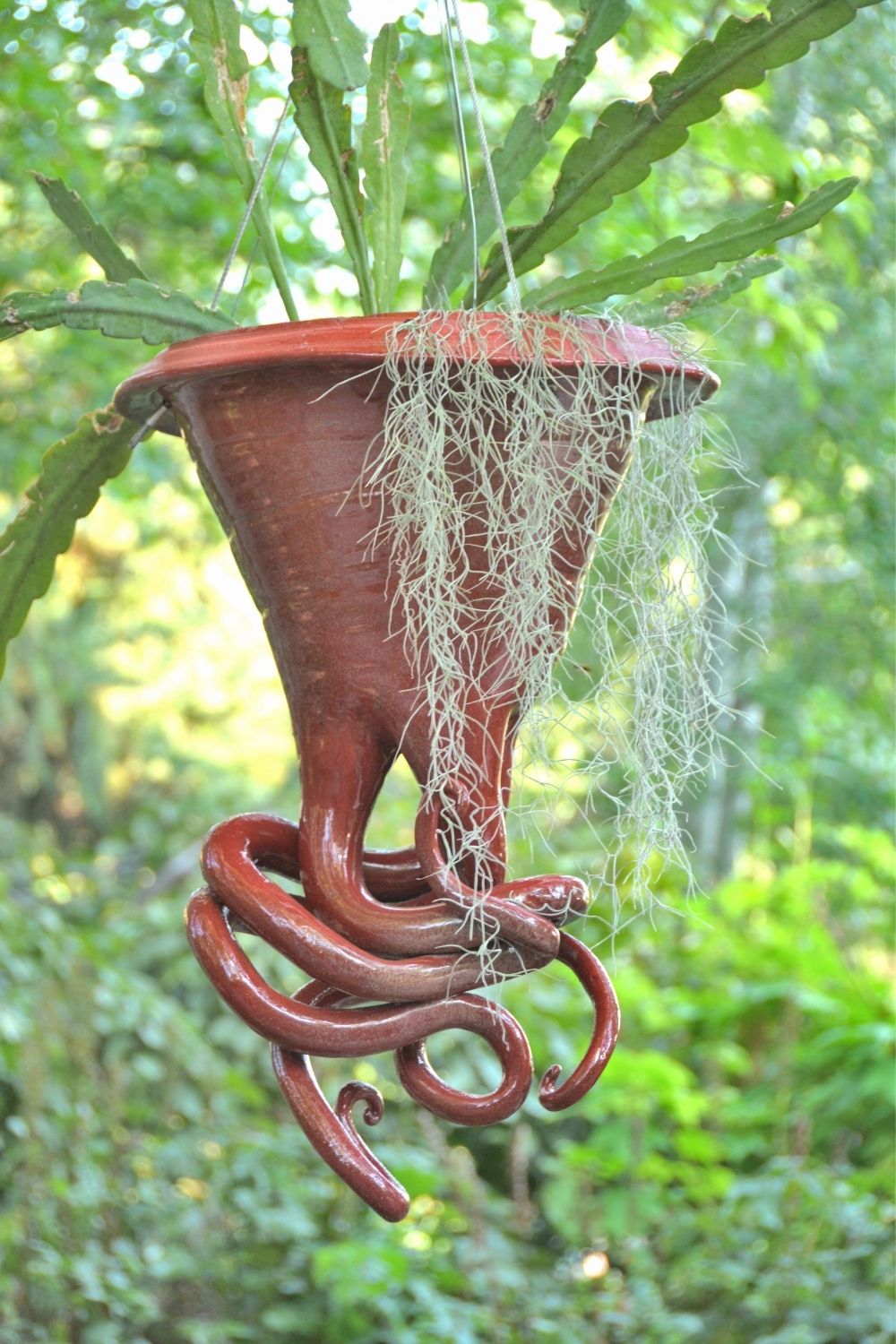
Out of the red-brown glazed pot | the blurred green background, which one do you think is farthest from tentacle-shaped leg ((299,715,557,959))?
the blurred green background

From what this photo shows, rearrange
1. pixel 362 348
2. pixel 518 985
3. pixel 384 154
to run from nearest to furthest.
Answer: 1. pixel 362 348
2. pixel 384 154
3. pixel 518 985

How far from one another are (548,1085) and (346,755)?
0.16 m

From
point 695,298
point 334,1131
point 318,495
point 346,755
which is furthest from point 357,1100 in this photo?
point 695,298

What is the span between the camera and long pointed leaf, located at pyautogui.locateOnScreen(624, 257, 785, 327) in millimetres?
611

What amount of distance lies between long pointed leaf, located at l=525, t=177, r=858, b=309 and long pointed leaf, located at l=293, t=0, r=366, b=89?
0.39 feet

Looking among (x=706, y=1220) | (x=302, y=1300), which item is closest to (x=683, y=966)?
(x=706, y=1220)

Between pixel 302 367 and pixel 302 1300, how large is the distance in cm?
173

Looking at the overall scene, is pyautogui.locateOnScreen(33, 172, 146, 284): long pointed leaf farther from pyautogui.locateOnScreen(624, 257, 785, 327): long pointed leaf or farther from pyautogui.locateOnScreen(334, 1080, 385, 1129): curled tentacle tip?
pyautogui.locateOnScreen(334, 1080, 385, 1129): curled tentacle tip

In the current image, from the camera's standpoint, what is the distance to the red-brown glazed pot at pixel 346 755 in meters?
0.52

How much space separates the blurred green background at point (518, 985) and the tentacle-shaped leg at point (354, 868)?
0.83 feet

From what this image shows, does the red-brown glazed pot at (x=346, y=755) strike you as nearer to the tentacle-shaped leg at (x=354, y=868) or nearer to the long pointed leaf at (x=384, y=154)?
the tentacle-shaped leg at (x=354, y=868)

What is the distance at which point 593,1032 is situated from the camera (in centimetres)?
54

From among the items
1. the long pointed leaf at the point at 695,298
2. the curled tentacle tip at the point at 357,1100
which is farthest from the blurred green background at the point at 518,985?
the curled tentacle tip at the point at 357,1100

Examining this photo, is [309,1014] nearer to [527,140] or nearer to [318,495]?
[318,495]
